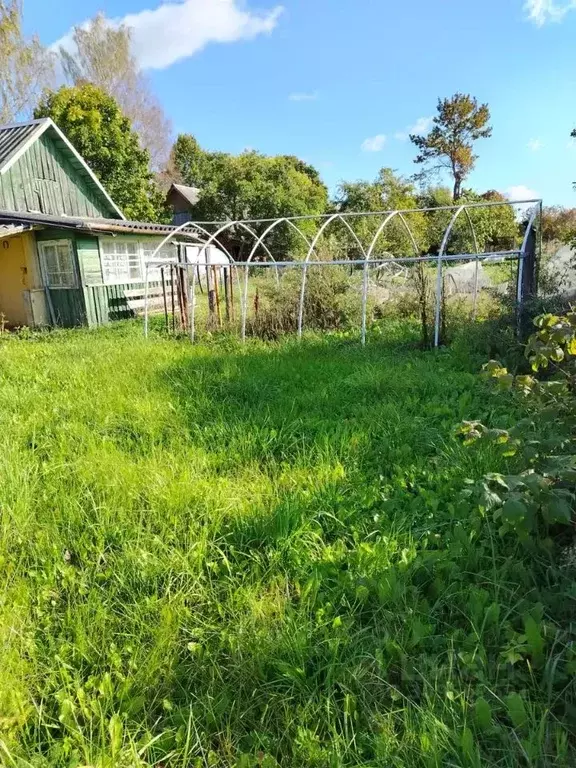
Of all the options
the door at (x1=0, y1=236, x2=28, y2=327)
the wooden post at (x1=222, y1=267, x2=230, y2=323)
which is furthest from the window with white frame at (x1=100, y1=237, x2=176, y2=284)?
the wooden post at (x1=222, y1=267, x2=230, y2=323)

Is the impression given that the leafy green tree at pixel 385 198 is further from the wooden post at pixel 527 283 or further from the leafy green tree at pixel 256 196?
the wooden post at pixel 527 283

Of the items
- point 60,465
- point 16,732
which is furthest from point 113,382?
point 16,732

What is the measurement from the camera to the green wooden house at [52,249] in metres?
11.9

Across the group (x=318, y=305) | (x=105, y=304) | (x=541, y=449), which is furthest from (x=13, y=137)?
(x=541, y=449)

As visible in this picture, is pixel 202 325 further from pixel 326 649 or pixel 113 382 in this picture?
pixel 326 649

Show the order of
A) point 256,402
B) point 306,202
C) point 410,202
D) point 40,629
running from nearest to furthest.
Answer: point 40,629 < point 256,402 < point 410,202 < point 306,202

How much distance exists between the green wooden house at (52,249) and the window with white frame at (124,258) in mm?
26

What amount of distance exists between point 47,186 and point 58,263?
3.48 metres

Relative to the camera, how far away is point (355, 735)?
166cm

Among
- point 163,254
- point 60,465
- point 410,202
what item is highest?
point 410,202

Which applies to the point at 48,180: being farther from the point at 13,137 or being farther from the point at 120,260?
the point at 120,260

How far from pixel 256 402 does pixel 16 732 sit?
3.54 meters

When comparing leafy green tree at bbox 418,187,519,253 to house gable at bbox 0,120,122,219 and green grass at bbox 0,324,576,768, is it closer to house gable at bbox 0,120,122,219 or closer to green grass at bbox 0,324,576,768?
house gable at bbox 0,120,122,219

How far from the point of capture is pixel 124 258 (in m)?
13.5
